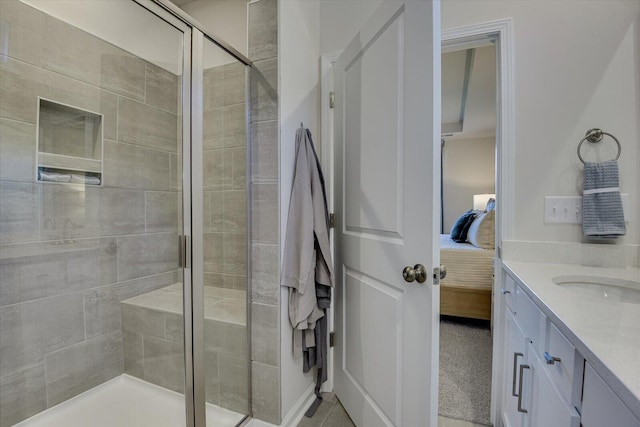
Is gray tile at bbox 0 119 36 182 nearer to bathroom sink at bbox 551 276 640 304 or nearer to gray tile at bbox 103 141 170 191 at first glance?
gray tile at bbox 103 141 170 191

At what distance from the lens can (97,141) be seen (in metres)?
1.47

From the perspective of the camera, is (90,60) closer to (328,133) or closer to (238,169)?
(238,169)

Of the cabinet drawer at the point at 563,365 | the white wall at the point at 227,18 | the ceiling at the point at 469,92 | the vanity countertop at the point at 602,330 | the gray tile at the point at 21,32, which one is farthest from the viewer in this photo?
the ceiling at the point at 469,92

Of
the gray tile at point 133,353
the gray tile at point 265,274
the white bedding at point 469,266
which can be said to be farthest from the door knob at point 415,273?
the white bedding at point 469,266

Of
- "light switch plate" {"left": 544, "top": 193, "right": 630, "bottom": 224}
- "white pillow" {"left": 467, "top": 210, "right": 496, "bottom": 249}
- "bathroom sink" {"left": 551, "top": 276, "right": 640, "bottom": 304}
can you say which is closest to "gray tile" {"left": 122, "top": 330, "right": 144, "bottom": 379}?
"bathroom sink" {"left": 551, "top": 276, "right": 640, "bottom": 304}

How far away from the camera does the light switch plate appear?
1.34 meters

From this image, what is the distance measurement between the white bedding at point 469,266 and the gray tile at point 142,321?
96.7 inches

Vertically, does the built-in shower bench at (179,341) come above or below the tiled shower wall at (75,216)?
below

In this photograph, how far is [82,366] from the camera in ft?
4.95

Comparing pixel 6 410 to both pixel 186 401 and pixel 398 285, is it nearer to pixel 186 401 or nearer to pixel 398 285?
pixel 186 401

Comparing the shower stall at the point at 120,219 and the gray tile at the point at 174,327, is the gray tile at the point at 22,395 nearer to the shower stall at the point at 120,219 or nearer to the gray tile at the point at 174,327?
the shower stall at the point at 120,219

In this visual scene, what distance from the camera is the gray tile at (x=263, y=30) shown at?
134 cm

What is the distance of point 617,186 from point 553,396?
1045 millimetres

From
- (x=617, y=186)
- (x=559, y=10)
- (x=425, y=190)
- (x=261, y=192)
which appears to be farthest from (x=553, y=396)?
(x=559, y=10)
